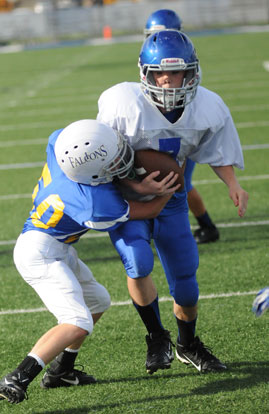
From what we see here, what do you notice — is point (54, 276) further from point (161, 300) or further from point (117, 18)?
point (117, 18)

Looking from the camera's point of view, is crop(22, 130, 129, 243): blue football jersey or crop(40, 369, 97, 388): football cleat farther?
crop(40, 369, 97, 388): football cleat

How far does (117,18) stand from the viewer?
1299 inches

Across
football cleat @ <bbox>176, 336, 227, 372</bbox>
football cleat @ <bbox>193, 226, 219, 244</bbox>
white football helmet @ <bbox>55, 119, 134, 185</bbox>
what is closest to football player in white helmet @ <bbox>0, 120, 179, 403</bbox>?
white football helmet @ <bbox>55, 119, 134, 185</bbox>

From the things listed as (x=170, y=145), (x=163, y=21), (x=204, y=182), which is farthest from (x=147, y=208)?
(x=204, y=182)

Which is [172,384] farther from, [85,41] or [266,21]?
[266,21]

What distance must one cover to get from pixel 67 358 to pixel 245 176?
4.43 metres

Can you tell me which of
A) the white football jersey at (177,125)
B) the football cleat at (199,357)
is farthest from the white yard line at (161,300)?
the white football jersey at (177,125)

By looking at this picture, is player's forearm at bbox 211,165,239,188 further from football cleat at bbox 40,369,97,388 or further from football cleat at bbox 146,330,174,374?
football cleat at bbox 40,369,97,388

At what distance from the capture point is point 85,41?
2850 centimetres

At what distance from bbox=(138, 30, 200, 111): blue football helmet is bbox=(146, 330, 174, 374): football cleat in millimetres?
1092

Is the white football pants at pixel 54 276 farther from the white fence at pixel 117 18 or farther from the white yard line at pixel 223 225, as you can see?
the white fence at pixel 117 18

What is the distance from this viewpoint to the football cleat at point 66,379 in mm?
3451

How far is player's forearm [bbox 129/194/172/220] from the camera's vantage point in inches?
128

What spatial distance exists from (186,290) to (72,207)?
2.39 ft
